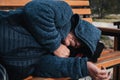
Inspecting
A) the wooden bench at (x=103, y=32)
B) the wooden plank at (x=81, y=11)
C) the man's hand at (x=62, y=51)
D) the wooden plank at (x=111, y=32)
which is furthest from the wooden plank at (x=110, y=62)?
the wooden plank at (x=81, y=11)

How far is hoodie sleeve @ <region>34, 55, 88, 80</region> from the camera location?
2.78 meters

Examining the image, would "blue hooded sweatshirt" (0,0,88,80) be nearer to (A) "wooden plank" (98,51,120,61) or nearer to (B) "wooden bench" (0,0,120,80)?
(B) "wooden bench" (0,0,120,80)

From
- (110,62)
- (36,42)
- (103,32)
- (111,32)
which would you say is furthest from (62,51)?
(103,32)

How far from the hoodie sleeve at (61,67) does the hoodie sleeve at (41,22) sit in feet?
0.46

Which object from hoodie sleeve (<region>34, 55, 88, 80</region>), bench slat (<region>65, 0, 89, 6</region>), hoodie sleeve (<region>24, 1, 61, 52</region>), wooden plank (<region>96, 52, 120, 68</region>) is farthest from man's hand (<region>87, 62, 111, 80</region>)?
bench slat (<region>65, 0, 89, 6</region>)

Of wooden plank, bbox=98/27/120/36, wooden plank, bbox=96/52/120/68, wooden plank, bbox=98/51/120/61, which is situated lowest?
wooden plank, bbox=98/51/120/61

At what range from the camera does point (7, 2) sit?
3926 millimetres

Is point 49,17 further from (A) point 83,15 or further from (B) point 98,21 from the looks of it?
(B) point 98,21

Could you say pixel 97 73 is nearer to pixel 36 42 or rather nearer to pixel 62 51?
pixel 62 51

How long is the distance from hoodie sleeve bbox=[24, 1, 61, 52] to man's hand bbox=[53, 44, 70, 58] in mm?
124

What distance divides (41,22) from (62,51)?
0.33 meters

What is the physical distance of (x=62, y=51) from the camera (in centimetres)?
285

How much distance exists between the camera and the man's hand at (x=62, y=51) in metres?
2.82

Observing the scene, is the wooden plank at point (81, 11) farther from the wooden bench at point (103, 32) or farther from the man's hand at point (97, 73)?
the man's hand at point (97, 73)
